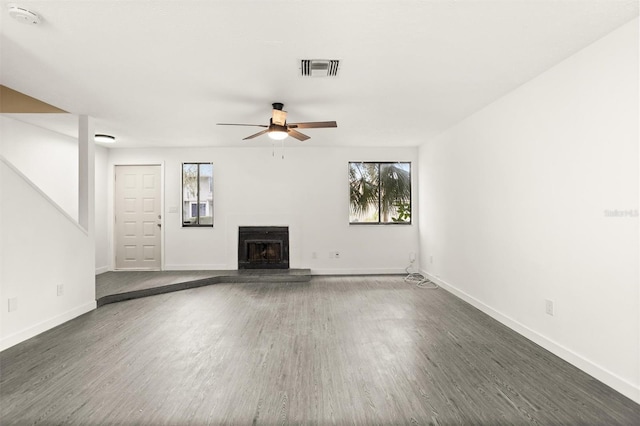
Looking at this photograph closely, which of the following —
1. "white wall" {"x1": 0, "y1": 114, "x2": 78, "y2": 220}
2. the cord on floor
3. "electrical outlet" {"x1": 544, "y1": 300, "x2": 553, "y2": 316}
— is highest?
"white wall" {"x1": 0, "y1": 114, "x2": 78, "y2": 220}

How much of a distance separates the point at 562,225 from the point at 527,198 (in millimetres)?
500

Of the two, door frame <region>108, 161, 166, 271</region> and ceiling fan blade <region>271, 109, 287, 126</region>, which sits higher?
ceiling fan blade <region>271, 109, 287, 126</region>

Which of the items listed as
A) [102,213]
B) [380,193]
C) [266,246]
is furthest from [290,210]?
[102,213]

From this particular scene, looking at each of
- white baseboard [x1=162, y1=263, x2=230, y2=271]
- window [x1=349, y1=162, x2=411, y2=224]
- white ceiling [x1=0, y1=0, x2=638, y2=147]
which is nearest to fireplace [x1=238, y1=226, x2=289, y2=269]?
white baseboard [x1=162, y1=263, x2=230, y2=271]

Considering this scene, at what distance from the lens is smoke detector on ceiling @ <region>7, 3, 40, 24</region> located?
195 centimetres

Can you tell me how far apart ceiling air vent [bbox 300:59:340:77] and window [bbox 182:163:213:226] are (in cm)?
411

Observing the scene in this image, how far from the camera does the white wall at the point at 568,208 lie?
218 centimetres

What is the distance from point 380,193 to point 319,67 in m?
4.03

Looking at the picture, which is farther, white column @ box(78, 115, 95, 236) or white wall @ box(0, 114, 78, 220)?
white wall @ box(0, 114, 78, 220)

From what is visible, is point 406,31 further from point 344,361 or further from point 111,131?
point 111,131

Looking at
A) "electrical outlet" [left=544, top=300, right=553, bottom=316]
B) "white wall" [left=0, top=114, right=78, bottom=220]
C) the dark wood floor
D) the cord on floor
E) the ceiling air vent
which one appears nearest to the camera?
the dark wood floor

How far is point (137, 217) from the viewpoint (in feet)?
20.4

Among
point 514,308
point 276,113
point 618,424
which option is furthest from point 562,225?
point 276,113

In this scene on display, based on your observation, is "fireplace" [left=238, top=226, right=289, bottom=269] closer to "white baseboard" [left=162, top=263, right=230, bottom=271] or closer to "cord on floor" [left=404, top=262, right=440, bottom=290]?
"white baseboard" [left=162, top=263, right=230, bottom=271]
